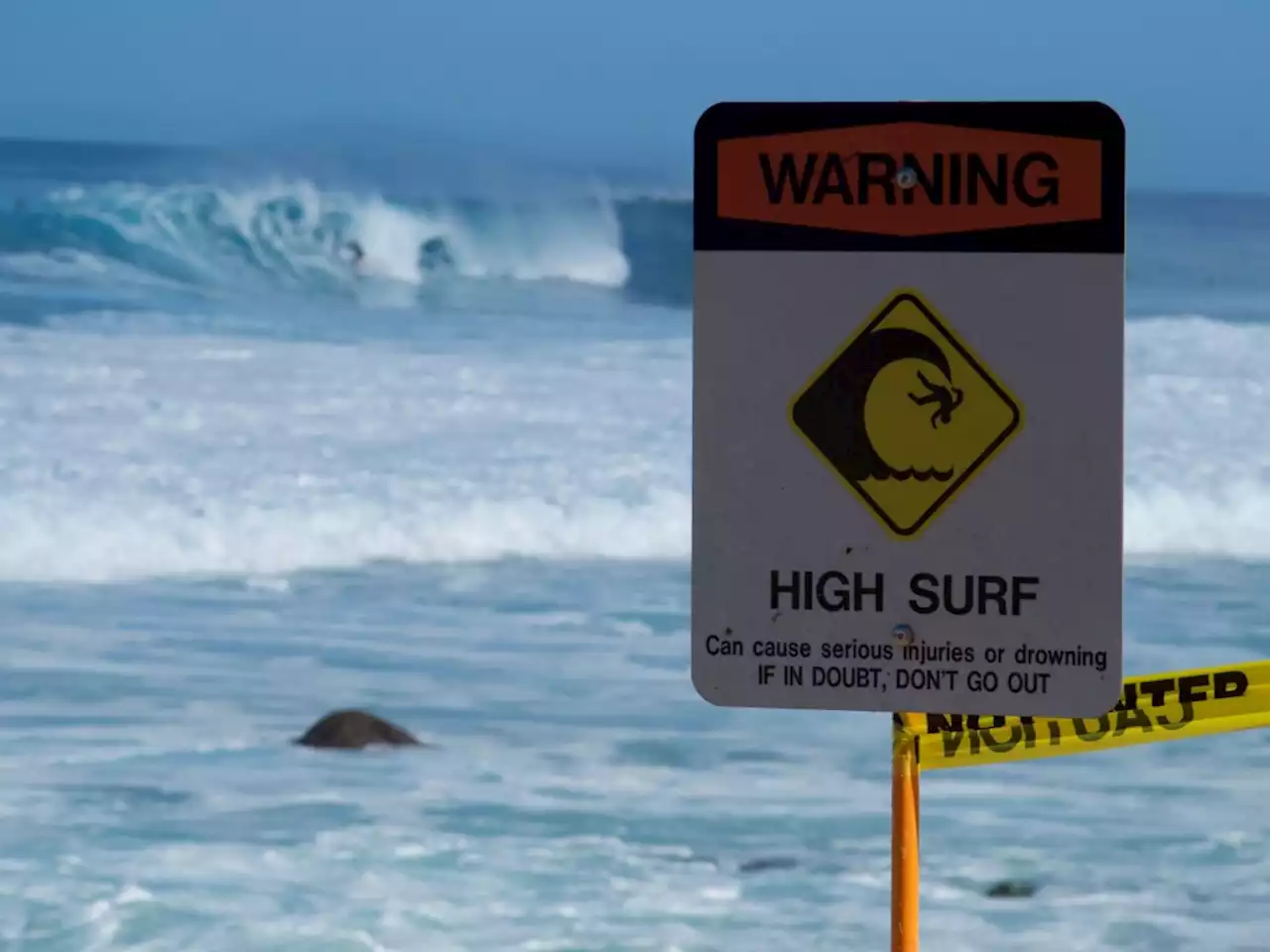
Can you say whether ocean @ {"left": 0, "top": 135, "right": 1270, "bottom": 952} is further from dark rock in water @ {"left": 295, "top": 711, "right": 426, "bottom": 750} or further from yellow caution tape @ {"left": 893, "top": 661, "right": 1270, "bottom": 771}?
yellow caution tape @ {"left": 893, "top": 661, "right": 1270, "bottom": 771}

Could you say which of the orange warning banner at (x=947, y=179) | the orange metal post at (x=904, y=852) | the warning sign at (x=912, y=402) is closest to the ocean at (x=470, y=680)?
the orange metal post at (x=904, y=852)

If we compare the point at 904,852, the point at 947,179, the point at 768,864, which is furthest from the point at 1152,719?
the point at 768,864

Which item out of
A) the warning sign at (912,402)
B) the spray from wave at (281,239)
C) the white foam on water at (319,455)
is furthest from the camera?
the spray from wave at (281,239)

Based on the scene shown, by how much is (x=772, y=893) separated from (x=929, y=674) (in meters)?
3.35

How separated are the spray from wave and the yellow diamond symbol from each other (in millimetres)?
21255

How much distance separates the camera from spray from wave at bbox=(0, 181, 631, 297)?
22.6 m

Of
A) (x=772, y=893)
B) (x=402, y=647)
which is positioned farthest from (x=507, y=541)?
(x=772, y=893)

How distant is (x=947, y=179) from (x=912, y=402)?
0.17 metres

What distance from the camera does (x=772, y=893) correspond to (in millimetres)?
4660

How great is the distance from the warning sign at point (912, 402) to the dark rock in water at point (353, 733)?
4903 mm

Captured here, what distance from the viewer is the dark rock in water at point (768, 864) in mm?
4871

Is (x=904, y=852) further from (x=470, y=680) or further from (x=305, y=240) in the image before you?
(x=305, y=240)

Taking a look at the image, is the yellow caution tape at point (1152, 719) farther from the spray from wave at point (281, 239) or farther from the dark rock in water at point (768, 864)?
the spray from wave at point (281, 239)

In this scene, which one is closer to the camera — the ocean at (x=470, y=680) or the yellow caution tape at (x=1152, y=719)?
the yellow caution tape at (x=1152, y=719)
